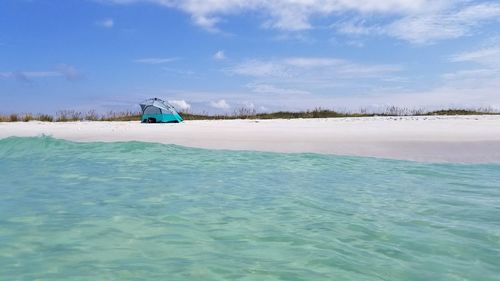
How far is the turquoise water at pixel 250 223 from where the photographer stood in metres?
2.62

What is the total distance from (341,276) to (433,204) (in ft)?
7.01

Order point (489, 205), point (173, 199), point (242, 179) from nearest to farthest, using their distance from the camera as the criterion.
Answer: point (489, 205)
point (173, 199)
point (242, 179)

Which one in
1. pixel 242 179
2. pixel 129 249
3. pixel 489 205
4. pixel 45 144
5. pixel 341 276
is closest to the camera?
pixel 341 276

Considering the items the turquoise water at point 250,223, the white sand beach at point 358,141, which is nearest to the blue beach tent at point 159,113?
the white sand beach at point 358,141

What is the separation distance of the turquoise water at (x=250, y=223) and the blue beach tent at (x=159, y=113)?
1233 centimetres

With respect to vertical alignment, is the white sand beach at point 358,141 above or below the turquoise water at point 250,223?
above

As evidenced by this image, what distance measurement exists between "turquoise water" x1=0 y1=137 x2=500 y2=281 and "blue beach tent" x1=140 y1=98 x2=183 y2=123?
12333 mm

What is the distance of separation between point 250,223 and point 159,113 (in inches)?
633

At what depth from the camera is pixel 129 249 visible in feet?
9.68

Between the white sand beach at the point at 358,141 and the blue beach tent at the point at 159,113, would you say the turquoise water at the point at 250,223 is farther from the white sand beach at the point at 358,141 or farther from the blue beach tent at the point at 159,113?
the blue beach tent at the point at 159,113

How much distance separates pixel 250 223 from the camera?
Result: 3.58 metres

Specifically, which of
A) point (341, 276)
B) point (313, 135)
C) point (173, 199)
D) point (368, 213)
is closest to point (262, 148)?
point (313, 135)

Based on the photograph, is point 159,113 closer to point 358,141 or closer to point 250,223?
point 358,141

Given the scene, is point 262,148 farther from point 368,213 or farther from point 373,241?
point 373,241
